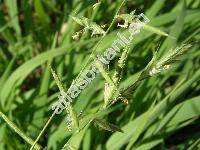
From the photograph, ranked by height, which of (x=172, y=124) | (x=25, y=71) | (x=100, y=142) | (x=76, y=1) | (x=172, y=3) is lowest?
(x=172, y=124)

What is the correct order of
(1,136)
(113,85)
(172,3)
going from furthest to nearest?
(172,3), (1,136), (113,85)

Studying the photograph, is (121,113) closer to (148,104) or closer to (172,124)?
(148,104)

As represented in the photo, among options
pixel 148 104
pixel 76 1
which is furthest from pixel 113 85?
pixel 76 1

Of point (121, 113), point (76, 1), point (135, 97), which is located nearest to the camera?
point (135, 97)

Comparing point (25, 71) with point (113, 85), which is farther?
point (25, 71)

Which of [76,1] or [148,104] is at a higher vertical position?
[76,1]

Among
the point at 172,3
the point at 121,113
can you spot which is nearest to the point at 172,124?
the point at 121,113
